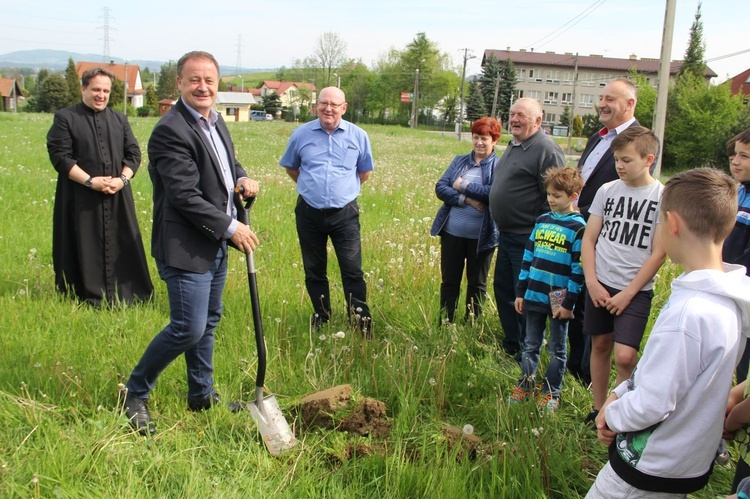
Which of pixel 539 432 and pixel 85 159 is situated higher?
pixel 85 159

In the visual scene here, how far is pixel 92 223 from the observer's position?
5613mm

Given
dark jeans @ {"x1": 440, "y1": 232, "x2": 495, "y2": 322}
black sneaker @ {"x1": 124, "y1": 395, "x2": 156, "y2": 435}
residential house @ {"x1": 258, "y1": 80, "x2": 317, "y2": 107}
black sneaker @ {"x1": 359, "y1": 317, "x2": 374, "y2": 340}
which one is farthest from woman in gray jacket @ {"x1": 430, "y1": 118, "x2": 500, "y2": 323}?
residential house @ {"x1": 258, "y1": 80, "x2": 317, "y2": 107}

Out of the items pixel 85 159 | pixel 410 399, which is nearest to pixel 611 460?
pixel 410 399

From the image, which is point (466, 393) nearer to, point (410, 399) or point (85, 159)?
point (410, 399)

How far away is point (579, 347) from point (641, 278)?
1.34m

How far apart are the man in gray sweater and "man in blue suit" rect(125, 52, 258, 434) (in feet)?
7.02

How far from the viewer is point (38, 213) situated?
8.57 m

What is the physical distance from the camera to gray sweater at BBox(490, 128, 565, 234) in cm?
457

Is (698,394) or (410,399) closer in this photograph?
(698,394)

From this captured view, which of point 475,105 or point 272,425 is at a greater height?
point 475,105

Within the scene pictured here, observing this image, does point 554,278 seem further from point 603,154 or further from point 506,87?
point 506,87

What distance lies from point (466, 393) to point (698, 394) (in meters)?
2.08

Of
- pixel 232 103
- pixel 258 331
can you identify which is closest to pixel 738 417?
pixel 258 331

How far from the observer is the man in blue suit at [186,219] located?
3.31 meters
